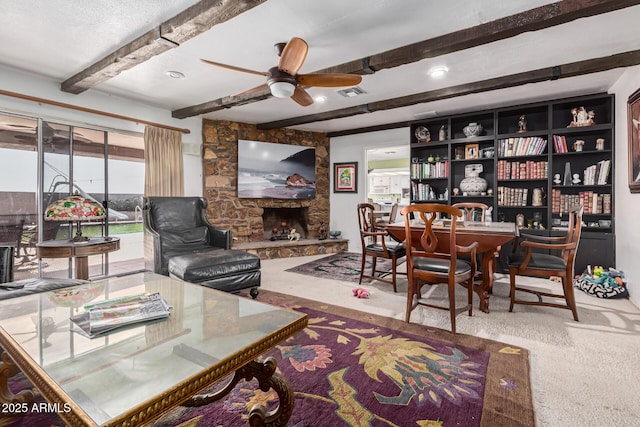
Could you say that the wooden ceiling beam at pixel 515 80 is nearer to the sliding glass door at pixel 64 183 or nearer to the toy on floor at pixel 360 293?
the toy on floor at pixel 360 293

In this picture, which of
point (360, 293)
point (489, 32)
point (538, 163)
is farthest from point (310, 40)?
point (538, 163)

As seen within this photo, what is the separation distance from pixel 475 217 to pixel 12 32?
5.33m

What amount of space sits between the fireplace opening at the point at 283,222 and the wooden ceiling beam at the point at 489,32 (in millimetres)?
3305

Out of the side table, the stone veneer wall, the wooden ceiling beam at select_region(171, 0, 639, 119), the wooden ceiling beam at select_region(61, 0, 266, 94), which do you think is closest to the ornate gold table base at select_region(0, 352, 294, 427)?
the side table

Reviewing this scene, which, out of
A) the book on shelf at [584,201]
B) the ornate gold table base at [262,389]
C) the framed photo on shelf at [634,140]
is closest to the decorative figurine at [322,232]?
the book on shelf at [584,201]

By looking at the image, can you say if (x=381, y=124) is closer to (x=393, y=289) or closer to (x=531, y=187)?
(x=531, y=187)

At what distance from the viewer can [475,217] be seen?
4520 millimetres

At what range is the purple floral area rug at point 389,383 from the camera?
1.36 m

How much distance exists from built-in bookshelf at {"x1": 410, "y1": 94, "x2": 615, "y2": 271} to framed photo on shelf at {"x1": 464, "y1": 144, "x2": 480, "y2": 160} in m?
0.01

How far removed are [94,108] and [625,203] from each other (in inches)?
242

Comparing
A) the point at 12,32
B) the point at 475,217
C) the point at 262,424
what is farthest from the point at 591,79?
the point at 12,32

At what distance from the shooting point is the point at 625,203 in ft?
10.8

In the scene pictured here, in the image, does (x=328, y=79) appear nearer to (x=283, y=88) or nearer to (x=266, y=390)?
(x=283, y=88)

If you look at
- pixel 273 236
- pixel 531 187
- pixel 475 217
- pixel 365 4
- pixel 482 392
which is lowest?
pixel 482 392
